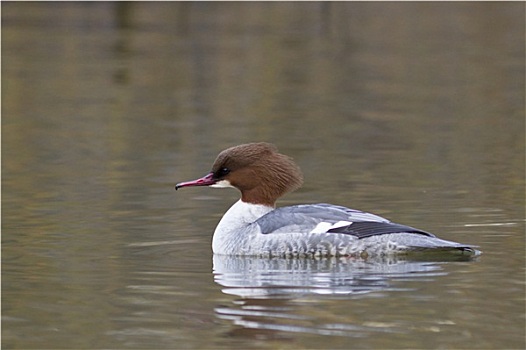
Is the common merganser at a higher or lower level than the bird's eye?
lower

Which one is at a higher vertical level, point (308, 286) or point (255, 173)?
point (255, 173)

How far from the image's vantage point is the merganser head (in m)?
10.2

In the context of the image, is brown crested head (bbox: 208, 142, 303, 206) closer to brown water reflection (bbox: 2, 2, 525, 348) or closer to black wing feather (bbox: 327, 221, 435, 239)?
brown water reflection (bbox: 2, 2, 525, 348)

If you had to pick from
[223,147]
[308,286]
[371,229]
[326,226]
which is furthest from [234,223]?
[223,147]

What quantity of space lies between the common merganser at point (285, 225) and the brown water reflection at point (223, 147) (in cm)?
31

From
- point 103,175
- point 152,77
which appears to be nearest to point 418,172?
point 103,175

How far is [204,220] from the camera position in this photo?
11352 mm

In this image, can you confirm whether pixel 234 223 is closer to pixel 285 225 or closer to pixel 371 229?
pixel 285 225

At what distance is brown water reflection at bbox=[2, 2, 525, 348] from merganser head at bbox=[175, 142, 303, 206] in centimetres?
52

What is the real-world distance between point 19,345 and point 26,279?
1656 mm

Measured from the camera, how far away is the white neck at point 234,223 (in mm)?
9883

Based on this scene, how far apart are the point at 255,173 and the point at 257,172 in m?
0.02

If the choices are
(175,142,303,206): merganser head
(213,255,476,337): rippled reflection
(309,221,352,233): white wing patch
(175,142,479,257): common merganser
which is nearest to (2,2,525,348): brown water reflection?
(213,255,476,337): rippled reflection

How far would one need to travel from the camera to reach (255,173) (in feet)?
33.5
